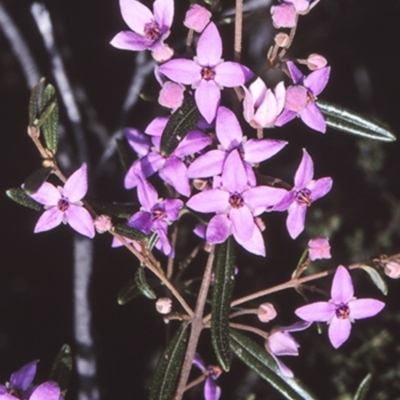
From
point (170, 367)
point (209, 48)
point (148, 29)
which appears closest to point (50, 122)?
point (148, 29)

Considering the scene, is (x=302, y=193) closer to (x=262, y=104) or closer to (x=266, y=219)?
(x=262, y=104)

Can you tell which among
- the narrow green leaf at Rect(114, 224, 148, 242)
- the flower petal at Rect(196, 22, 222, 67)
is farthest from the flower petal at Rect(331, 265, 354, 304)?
the flower petal at Rect(196, 22, 222, 67)

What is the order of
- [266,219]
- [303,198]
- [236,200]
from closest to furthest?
[236,200] → [303,198] → [266,219]

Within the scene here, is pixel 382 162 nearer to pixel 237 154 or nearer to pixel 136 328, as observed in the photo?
pixel 136 328

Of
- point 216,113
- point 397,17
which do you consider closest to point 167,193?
Result: point 216,113

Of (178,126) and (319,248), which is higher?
(178,126)

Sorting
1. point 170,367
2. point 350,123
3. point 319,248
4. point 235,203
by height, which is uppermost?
point 235,203

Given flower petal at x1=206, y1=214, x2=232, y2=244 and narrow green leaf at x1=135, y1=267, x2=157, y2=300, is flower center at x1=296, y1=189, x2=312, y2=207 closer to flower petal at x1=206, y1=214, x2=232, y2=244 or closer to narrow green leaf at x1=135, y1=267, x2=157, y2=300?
flower petal at x1=206, y1=214, x2=232, y2=244
